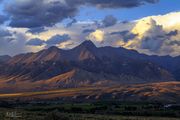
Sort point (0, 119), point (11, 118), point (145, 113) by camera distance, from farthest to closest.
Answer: point (145, 113) → point (11, 118) → point (0, 119)

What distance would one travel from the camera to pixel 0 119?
91125mm

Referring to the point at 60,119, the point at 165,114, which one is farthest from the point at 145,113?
the point at 60,119

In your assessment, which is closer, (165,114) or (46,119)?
(46,119)

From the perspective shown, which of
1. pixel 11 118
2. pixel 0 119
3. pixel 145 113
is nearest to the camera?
pixel 0 119

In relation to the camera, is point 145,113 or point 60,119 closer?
point 60,119

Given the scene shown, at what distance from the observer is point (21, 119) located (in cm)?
9606

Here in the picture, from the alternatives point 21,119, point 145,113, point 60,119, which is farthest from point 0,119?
point 145,113

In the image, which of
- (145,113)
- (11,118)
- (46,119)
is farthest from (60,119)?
(145,113)

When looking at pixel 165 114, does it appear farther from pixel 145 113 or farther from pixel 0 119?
pixel 0 119

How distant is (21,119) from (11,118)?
9.95 feet

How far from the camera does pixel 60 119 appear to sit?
97812 millimetres

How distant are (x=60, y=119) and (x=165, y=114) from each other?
105m

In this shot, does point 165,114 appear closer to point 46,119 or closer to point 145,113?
point 145,113

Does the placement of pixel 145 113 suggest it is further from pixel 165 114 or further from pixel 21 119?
pixel 21 119
